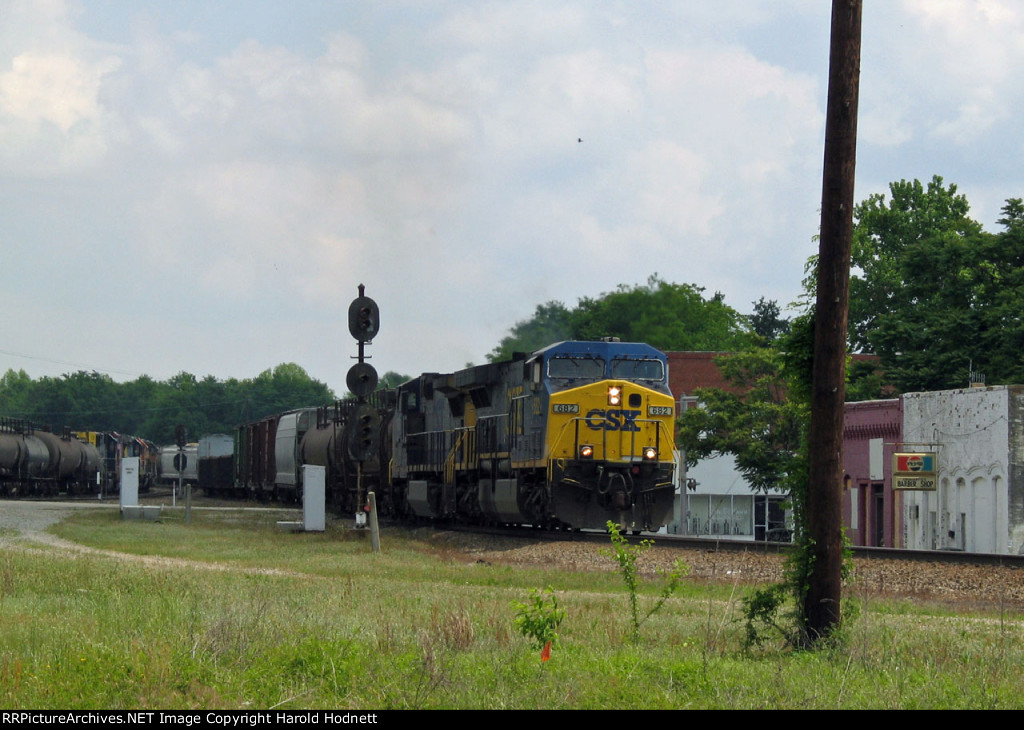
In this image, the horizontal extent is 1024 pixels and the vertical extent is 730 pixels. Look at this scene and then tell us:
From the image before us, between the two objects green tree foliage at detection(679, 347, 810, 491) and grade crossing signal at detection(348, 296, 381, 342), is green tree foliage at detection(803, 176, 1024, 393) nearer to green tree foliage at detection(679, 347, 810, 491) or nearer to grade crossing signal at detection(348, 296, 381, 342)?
green tree foliage at detection(679, 347, 810, 491)

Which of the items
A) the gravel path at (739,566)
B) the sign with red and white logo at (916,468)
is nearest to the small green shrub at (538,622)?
the gravel path at (739,566)

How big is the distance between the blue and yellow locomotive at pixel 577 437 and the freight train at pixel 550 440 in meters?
0.02

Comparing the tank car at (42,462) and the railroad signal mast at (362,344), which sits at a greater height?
the railroad signal mast at (362,344)

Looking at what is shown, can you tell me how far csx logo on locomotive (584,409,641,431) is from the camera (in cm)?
2505

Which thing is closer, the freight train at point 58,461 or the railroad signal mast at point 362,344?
the railroad signal mast at point 362,344

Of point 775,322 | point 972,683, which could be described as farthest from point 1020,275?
point 775,322

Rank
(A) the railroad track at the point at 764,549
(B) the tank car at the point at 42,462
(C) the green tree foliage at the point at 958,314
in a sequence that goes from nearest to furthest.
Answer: (A) the railroad track at the point at 764,549
(C) the green tree foliage at the point at 958,314
(B) the tank car at the point at 42,462

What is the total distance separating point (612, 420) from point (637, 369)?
5.14 ft

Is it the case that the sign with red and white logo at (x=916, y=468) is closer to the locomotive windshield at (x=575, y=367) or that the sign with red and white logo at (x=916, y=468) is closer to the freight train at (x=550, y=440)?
the freight train at (x=550, y=440)

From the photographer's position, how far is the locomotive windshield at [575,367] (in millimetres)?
25531

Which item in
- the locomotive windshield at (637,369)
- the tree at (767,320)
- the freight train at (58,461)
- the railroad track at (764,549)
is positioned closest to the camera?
the railroad track at (764,549)

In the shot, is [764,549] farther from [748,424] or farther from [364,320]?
[748,424]

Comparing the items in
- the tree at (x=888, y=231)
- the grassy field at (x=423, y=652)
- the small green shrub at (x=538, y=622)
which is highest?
the tree at (x=888, y=231)
